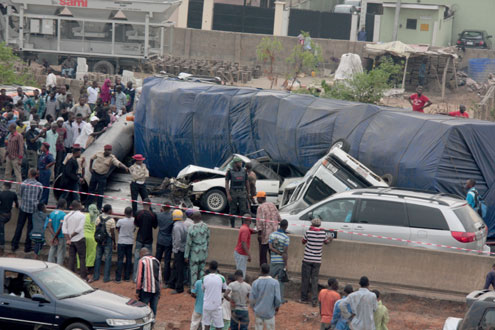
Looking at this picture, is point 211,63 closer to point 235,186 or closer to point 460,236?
point 235,186

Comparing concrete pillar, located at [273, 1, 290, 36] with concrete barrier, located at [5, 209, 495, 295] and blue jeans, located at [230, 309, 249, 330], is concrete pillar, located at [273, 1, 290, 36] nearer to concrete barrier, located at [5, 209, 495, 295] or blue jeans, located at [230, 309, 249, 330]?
concrete barrier, located at [5, 209, 495, 295]

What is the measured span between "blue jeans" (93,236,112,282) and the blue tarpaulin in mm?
6393

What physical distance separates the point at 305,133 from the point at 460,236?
21.0 feet

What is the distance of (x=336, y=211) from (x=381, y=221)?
2.76 feet

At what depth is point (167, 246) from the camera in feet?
51.7

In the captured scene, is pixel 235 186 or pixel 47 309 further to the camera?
pixel 235 186

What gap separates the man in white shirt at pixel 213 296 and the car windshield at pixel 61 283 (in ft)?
5.64

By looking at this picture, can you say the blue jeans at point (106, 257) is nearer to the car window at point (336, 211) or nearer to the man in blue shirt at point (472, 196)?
the car window at point (336, 211)

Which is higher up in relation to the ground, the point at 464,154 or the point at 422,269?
the point at 464,154

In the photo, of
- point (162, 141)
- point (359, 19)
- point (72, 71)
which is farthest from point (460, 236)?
point (359, 19)

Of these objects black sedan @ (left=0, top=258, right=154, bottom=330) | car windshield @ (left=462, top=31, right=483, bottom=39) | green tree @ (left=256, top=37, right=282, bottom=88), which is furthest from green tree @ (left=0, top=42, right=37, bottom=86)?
car windshield @ (left=462, top=31, right=483, bottom=39)

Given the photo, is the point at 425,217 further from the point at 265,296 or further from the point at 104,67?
the point at 104,67

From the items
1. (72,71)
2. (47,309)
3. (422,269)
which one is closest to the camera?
(47,309)

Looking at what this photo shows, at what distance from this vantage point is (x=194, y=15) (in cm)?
6025
